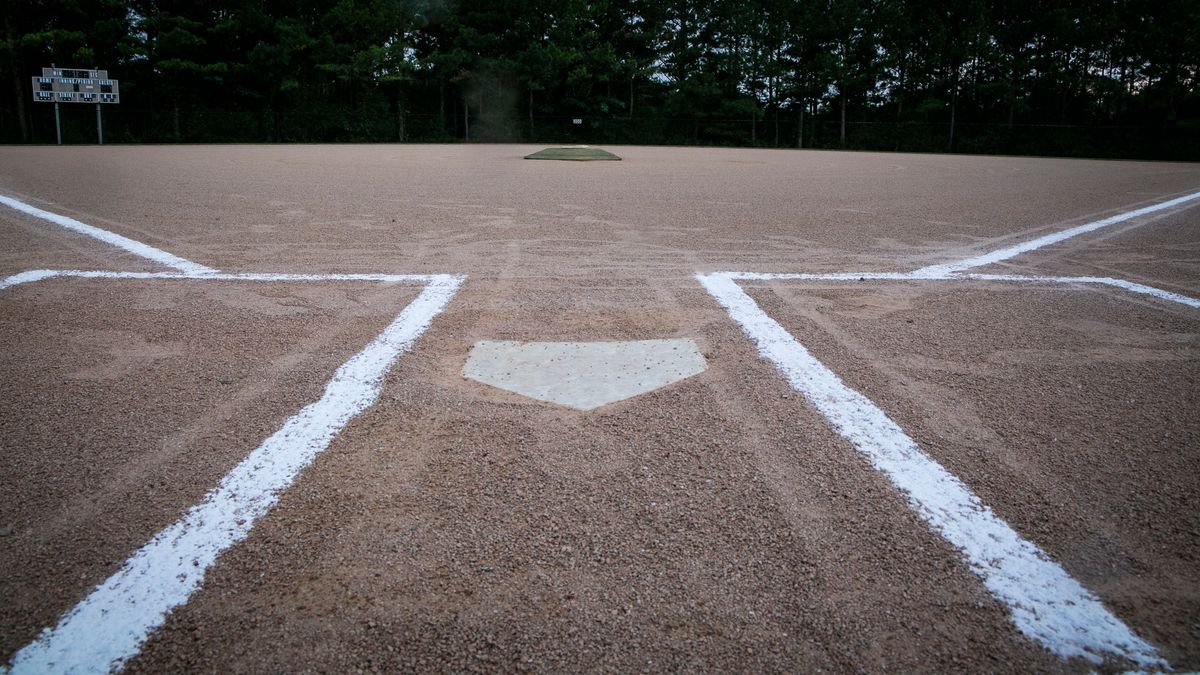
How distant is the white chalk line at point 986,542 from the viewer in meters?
1.55

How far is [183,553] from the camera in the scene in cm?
179

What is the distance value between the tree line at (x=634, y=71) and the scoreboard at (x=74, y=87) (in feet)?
16.2

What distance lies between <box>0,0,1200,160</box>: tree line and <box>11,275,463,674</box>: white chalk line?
37.8 meters

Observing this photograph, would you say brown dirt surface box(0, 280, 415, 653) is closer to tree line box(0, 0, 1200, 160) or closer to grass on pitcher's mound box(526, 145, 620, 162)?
grass on pitcher's mound box(526, 145, 620, 162)

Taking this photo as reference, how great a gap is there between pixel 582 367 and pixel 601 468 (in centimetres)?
91

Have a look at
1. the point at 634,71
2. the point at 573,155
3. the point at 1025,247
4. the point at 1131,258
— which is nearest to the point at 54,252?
the point at 1025,247

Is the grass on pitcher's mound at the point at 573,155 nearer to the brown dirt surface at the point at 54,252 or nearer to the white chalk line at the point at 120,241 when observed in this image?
the white chalk line at the point at 120,241

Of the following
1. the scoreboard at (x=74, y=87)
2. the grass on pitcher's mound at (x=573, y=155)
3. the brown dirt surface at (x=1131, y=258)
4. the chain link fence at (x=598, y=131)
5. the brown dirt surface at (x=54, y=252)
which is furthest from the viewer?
the chain link fence at (x=598, y=131)

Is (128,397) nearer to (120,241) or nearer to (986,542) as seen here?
(986,542)

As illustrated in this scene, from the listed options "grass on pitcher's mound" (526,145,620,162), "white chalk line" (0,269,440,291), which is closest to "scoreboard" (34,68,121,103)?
"grass on pitcher's mound" (526,145,620,162)

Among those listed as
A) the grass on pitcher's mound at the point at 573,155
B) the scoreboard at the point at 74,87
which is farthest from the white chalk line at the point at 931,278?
the scoreboard at the point at 74,87

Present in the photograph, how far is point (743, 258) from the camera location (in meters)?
5.55

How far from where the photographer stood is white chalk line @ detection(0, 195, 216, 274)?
498 centimetres

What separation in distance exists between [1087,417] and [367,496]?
2.47 metres
